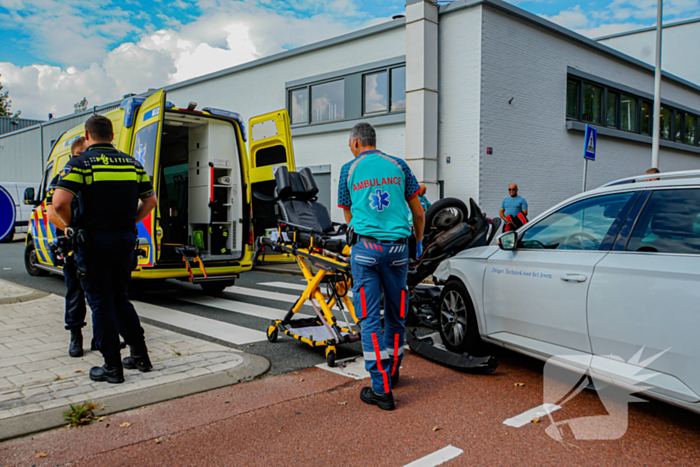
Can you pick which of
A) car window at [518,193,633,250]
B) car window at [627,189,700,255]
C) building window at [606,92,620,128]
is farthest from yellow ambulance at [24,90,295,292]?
building window at [606,92,620,128]

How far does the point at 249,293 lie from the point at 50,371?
4.77m

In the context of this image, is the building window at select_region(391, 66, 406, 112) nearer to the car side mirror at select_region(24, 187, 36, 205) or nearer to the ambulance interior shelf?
the ambulance interior shelf

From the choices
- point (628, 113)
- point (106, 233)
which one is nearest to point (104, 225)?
point (106, 233)

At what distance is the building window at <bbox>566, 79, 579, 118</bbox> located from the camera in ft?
52.2

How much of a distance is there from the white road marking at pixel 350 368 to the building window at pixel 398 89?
33.2 feet

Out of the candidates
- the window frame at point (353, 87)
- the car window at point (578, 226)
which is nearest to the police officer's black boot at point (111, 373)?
the car window at point (578, 226)

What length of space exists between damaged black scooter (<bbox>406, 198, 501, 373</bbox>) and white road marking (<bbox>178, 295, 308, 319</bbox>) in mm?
1854

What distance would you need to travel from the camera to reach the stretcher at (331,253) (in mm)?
5055

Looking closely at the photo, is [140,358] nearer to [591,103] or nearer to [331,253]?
[331,253]

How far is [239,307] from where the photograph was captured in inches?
310

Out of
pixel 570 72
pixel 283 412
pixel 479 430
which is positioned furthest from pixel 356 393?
pixel 570 72

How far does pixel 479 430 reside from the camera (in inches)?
139

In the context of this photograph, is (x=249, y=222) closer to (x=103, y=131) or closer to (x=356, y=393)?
(x=103, y=131)

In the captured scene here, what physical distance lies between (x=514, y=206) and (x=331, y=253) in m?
8.61
